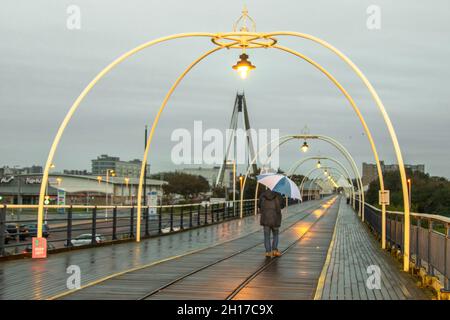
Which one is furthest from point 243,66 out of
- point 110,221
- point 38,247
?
point 110,221

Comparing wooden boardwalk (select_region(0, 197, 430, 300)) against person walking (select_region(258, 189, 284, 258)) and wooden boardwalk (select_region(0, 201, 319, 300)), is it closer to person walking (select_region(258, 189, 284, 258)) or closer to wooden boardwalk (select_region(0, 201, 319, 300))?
wooden boardwalk (select_region(0, 201, 319, 300))

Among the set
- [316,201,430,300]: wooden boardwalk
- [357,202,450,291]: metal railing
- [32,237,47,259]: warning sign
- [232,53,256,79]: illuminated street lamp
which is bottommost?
[316,201,430,300]: wooden boardwalk

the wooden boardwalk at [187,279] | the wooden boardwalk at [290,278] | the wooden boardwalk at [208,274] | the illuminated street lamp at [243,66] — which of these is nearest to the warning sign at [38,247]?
the wooden boardwalk at [208,274]

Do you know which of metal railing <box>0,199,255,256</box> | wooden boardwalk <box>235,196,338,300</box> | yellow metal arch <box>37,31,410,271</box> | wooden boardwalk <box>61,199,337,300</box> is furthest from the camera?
metal railing <box>0,199,255,256</box>

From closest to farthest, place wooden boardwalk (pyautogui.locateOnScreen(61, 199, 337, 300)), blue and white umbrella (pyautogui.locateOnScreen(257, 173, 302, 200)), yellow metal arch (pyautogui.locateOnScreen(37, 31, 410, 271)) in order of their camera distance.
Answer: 1. wooden boardwalk (pyautogui.locateOnScreen(61, 199, 337, 300))
2. yellow metal arch (pyautogui.locateOnScreen(37, 31, 410, 271))
3. blue and white umbrella (pyautogui.locateOnScreen(257, 173, 302, 200))

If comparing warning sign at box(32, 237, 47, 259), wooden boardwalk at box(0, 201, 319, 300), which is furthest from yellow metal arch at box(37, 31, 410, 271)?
wooden boardwalk at box(0, 201, 319, 300)

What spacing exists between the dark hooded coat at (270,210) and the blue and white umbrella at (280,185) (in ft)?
0.86

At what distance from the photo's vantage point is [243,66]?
15.2 metres

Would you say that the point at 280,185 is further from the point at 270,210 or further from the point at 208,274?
the point at 208,274

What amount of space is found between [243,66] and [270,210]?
3674 millimetres

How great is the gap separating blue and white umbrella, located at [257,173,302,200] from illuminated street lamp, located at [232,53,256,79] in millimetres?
2644

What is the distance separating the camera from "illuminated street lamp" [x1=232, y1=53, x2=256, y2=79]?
49.6 feet
